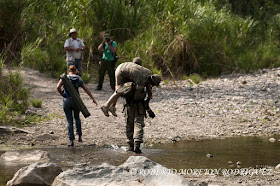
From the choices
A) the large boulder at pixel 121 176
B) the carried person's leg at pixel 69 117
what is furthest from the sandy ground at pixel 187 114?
the large boulder at pixel 121 176

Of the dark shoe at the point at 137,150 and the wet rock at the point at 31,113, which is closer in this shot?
the dark shoe at the point at 137,150

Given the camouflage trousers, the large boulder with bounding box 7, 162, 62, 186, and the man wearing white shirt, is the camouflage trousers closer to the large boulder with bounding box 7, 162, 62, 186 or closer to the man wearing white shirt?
the large boulder with bounding box 7, 162, 62, 186

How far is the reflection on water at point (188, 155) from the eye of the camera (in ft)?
21.3

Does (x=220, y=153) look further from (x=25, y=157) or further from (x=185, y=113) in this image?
(x=185, y=113)

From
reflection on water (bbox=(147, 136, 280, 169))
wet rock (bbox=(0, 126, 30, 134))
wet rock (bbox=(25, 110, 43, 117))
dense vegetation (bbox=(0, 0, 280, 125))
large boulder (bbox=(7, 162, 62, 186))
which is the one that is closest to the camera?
large boulder (bbox=(7, 162, 62, 186))

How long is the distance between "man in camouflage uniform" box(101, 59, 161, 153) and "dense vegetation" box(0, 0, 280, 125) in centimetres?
763

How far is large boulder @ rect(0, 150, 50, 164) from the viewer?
6451 millimetres

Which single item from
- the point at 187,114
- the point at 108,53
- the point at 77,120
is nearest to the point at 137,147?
the point at 77,120

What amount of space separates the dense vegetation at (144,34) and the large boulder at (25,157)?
8120 mm

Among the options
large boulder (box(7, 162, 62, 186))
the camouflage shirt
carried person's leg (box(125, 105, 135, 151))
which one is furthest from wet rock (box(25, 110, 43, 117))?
large boulder (box(7, 162, 62, 186))

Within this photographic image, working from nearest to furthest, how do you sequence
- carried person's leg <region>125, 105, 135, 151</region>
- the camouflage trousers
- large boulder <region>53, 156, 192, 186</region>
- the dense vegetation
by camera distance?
large boulder <region>53, 156, 192, 186</region> → the camouflage trousers → carried person's leg <region>125, 105, 135, 151</region> → the dense vegetation

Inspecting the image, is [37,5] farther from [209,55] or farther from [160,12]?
[209,55]

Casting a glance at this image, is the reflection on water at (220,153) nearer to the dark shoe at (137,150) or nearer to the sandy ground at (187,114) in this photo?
the dark shoe at (137,150)

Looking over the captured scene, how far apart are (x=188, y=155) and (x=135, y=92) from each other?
131 cm
